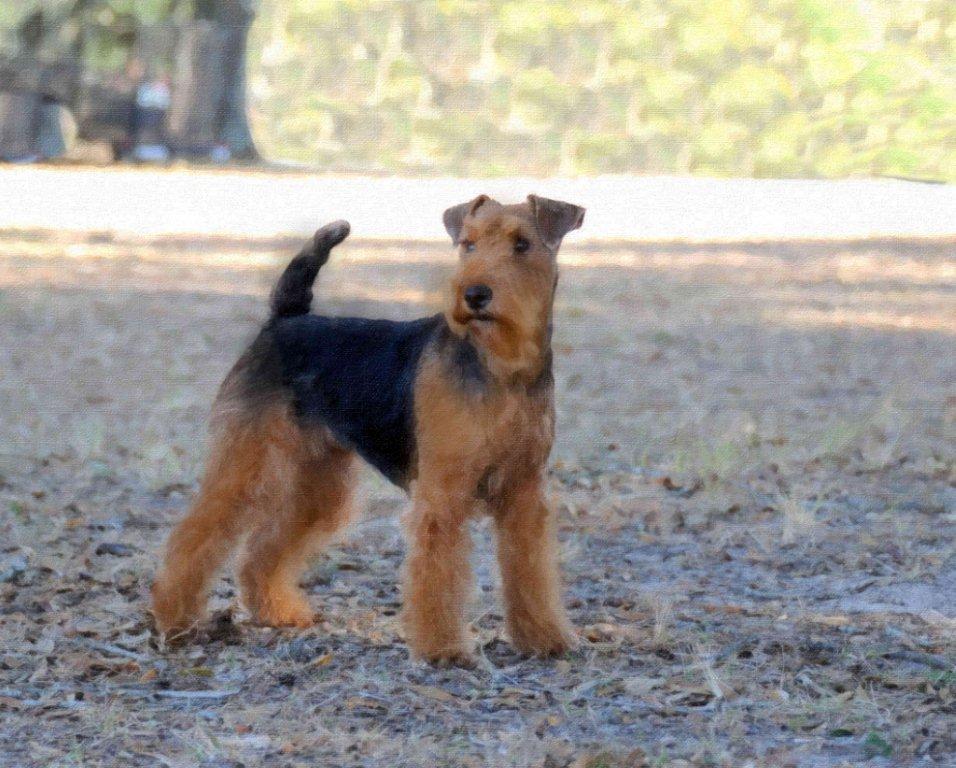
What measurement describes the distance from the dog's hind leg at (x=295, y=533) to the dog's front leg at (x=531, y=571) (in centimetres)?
67

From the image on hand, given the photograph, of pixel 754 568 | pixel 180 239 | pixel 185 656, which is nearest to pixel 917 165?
pixel 180 239

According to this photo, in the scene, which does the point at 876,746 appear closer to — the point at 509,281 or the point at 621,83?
the point at 509,281

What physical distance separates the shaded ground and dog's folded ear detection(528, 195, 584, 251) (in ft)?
1.22

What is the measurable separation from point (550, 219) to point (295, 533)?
4.33 ft

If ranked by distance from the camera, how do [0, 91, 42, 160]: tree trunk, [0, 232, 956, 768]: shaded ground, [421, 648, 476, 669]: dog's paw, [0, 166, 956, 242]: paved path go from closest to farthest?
[0, 232, 956, 768]: shaded ground
[421, 648, 476, 669]: dog's paw
[0, 166, 956, 242]: paved path
[0, 91, 42, 160]: tree trunk

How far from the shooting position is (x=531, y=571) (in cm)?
434

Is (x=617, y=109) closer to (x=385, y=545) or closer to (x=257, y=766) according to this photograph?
(x=385, y=545)

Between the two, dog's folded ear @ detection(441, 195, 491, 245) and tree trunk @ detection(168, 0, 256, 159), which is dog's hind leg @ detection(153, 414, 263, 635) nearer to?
dog's folded ear @ detection(441, 195, 491, 245)

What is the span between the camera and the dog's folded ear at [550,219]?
166 inches

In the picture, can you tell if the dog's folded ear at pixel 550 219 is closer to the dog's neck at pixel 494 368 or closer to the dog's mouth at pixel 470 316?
the dog's neck at pixel 494 368

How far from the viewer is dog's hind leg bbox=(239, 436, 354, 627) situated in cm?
472

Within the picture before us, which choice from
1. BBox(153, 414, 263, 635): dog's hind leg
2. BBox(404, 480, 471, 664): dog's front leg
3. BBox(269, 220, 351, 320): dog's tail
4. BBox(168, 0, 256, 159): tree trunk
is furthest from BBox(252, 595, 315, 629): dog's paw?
BBox(168, 0, 256, 159): tree trunk

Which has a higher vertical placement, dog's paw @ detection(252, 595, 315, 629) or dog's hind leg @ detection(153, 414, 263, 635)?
dog's hind leg @ detection(153, 414, 263, 635)

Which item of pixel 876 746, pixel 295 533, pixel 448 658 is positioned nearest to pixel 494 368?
pixel 448 658
